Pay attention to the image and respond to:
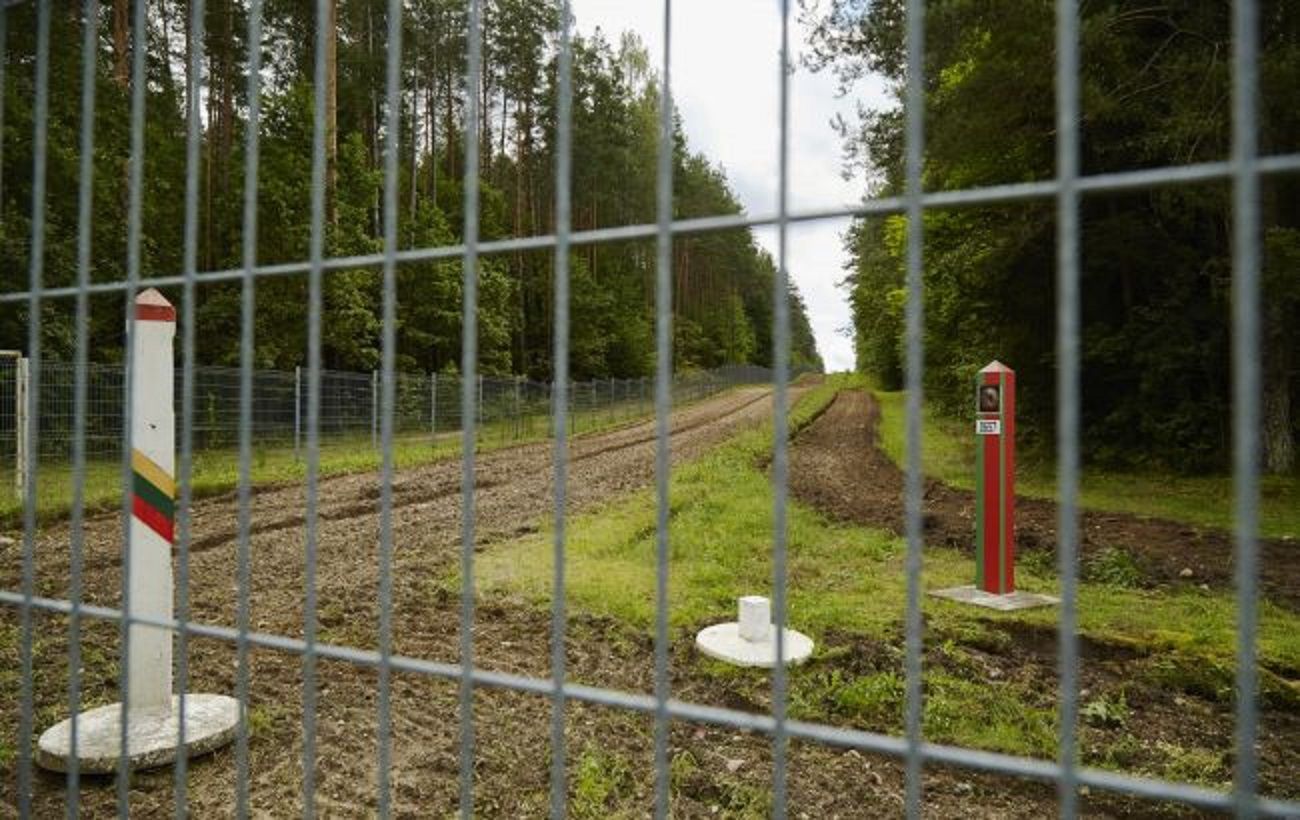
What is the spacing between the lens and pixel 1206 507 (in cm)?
994

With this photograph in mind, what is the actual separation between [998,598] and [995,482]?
0.77 m

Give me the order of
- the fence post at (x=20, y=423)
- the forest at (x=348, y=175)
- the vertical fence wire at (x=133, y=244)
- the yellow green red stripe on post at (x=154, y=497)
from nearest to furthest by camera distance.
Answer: the vertical fence wire at (x=133, y=244)
the yellow green red stripe on post at (x=154, y=497)
the fence post at (x=20, y=423)
the forest at (x=348, y=175)

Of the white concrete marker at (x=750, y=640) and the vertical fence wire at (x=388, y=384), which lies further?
the white concrete marker at (x=750, y=640)

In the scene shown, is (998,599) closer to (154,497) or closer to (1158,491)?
(154,497)

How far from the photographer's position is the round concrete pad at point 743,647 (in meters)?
4.08

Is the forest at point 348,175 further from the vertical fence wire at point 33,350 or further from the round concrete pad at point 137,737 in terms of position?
the round concrete pad at point 137,737

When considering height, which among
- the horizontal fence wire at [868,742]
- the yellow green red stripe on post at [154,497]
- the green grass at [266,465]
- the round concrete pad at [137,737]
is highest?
the yellow green red stripe on post at [154,497]

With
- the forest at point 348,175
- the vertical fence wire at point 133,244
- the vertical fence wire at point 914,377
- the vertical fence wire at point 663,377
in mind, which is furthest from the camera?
the forest at point 348,175

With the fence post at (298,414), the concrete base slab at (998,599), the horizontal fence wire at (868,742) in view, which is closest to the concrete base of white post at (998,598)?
the concrete base slab at (998,599)

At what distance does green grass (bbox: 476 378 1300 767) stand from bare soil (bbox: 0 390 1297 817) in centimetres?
13

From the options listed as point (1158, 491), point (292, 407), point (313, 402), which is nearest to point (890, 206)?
point (313, 402)

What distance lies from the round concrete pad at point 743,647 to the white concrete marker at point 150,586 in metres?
2.18

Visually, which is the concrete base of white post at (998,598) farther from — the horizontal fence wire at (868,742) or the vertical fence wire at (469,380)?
the vertical fence wire at (469,380)

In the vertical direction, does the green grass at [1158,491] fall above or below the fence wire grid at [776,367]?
below
